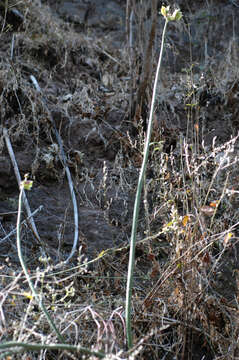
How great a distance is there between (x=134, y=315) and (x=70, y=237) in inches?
33.4

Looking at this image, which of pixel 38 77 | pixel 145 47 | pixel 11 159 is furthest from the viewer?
pixel 38 77

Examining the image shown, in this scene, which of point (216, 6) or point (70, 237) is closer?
point (70, 237)

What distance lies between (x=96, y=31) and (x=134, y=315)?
4462mm

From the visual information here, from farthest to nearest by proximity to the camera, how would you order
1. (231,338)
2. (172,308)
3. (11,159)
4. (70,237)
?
(11,159)
(70,237)
(172,308)
(231,338)

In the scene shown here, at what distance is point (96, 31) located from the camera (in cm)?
Result: 541

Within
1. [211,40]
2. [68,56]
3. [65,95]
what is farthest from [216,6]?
[65,95]

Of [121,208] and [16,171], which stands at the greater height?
[16,171]

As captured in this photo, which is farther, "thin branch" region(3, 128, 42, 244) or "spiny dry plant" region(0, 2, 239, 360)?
"thin branch" region(3, 128, 42, 244)

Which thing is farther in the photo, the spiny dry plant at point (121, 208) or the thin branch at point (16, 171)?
the thin branch at point (16, 171)

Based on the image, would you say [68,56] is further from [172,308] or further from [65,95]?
[172,308]

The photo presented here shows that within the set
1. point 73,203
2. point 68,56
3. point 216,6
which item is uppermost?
point 216,6

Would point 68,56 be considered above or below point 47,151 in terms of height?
above

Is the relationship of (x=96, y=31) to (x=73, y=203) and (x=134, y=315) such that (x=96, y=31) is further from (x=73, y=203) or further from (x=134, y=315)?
(x=134, y=315)

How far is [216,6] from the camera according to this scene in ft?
17.4
